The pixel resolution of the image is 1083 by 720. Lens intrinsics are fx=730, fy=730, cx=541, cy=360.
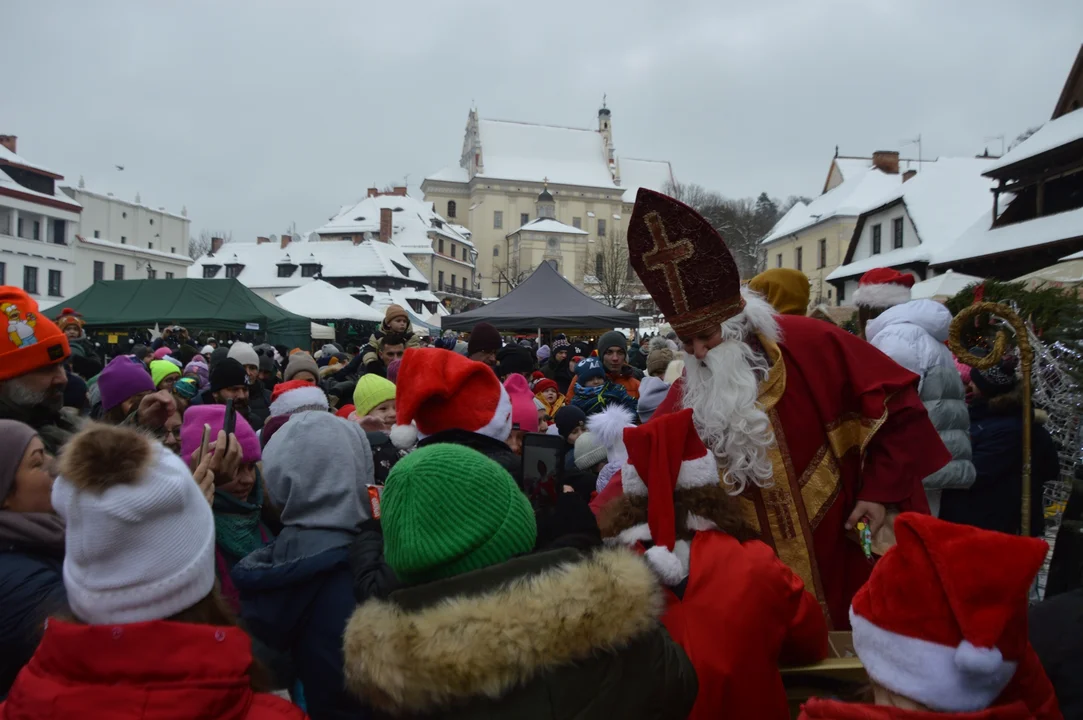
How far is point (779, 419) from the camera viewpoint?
2.67 metres

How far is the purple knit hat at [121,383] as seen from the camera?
14.0 ft

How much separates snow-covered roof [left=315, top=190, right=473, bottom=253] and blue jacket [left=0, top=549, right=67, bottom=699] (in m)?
67.5

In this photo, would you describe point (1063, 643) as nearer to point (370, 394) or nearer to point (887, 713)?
point (887, 713)

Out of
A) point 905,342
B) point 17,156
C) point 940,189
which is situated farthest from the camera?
point 17,156

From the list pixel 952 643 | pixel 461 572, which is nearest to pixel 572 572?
pixel 461 572

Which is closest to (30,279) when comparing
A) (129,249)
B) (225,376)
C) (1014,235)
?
(129,249)

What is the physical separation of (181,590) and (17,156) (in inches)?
2171

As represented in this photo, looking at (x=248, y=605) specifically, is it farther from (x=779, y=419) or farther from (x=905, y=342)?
(x=905, y=342)

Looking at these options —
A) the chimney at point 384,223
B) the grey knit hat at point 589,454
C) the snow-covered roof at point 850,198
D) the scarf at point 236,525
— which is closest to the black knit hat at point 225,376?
the scarf at point 236,525

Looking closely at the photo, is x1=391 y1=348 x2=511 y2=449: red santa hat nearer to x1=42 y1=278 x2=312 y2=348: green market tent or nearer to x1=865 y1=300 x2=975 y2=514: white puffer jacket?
x1=865 y1=300 x2=975 y2=514: white puffer jacket

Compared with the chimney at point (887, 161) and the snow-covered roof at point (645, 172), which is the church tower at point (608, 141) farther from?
the chimney at point (887, 161)

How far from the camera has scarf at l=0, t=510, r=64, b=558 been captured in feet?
6.93

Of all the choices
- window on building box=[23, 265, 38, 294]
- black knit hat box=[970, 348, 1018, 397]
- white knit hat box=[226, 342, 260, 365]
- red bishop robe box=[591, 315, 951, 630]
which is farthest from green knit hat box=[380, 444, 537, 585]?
window on building box=[23, 265, 38, 294]

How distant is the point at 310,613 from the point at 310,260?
57.6 m
